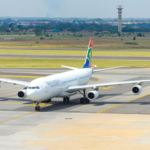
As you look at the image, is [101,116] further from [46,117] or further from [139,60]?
[139,60]

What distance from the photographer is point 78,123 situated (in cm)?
4012

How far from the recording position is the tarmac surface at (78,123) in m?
32.2

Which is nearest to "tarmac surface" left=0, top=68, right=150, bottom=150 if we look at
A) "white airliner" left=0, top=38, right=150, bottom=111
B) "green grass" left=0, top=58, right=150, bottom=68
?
"white airliner" left=0, top=38, right=150, bottom=111

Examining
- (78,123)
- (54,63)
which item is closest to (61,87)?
(78,123)

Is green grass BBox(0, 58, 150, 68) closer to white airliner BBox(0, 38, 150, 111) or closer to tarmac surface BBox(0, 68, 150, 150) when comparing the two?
tarmac surface BBox(0, 68, 150, 150)

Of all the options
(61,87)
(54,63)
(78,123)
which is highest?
(61,87)

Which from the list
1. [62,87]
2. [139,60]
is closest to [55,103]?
[62,87]

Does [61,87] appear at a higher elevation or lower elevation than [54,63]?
higher

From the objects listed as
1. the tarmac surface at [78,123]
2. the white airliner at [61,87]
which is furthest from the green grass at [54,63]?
the white airliner at [61,87]

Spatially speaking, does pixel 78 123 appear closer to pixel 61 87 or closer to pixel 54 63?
pixel 61 87

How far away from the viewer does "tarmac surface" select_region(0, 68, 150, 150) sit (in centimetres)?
3221

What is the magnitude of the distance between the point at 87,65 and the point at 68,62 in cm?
4886

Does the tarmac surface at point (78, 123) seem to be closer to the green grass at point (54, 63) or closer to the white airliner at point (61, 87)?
the white airliner at point (61, 87)

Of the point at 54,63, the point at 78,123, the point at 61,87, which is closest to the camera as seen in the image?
the point at 78,123
